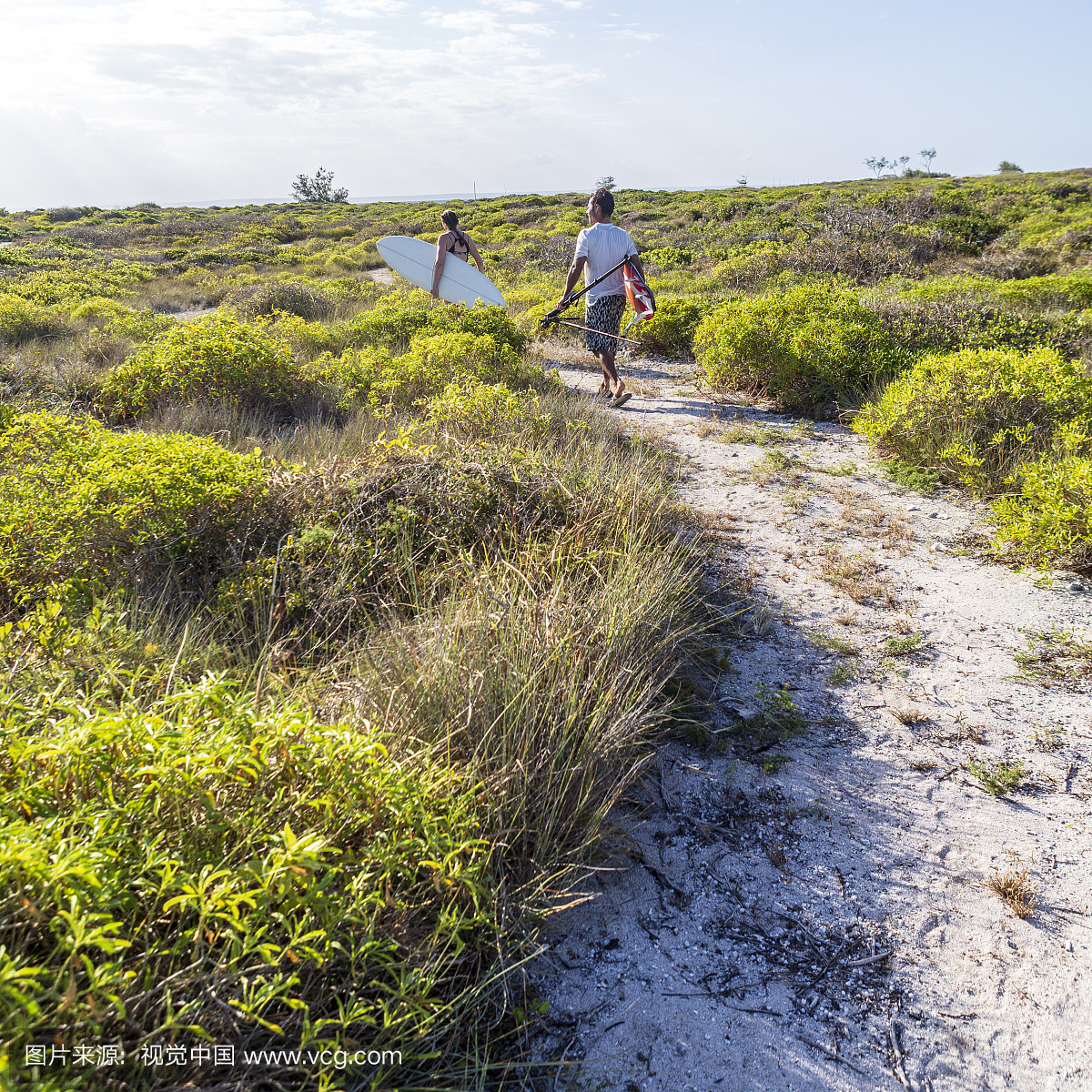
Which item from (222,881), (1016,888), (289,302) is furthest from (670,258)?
(222,881)

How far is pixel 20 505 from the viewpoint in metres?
3.03

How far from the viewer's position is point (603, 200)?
6.82 metres

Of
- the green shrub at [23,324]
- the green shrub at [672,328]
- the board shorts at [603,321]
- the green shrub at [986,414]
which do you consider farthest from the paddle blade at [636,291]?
the green shrub at [23,324]

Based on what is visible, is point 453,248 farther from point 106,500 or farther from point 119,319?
point 106,500

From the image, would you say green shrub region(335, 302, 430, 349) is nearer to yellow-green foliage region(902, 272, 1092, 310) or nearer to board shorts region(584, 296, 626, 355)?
board shorts region(584, 296, 626, 355)

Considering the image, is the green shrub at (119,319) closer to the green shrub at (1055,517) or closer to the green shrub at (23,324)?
the green shrub at (23,324)

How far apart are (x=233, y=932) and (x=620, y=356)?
397 inches

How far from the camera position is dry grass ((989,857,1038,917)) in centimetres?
209

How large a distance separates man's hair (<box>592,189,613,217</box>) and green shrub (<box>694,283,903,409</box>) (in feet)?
6.65

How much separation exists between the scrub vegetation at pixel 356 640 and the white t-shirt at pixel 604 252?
1313 millimetres

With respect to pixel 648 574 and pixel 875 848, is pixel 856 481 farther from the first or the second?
pixel 875 848

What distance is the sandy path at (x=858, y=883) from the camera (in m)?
1.75

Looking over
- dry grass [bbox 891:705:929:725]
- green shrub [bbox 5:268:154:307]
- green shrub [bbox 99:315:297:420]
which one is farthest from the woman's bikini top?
dry grass [bbox 891:705:929:725]

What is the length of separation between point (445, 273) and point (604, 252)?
4.01 meters
